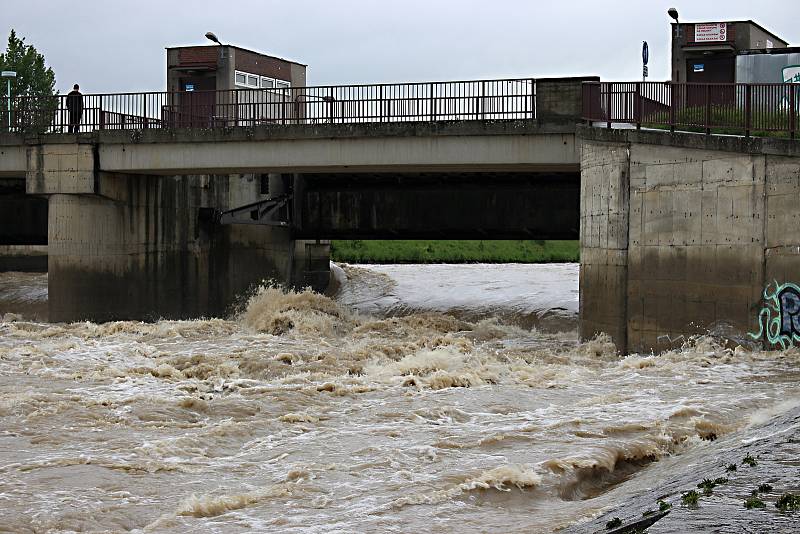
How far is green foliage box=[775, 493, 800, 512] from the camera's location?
8.64 metres

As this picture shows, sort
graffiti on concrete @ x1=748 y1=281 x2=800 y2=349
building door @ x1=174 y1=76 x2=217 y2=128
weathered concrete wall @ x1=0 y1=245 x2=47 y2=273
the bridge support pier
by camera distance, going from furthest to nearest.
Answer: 1. weathered concrete wall @ x1=0 y1=245 x2=47 y2=273
2. building door @ x1=174 y1=76 x2=217 y2=128
3. the bridge support pier
4. graffiti on concrete @ x1=748 y1=281 x2=800 y2=349

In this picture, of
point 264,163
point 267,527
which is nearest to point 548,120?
point 264,163

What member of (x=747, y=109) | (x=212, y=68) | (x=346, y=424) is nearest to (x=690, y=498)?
(x=346, y=424)

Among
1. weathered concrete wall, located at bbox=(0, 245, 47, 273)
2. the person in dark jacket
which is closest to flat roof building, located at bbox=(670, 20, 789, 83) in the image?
the person in dark jacket

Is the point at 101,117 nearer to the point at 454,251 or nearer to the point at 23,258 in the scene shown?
the point at 23,258

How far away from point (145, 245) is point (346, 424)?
67.9ft

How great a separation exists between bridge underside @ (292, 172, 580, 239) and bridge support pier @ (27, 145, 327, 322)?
210 centimetres

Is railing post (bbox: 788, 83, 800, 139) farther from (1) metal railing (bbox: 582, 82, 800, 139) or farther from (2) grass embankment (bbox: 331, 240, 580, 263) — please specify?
(2) grass embankment (bbox: 331, 240, 580, 263)

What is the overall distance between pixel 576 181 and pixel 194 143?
44.3 feet

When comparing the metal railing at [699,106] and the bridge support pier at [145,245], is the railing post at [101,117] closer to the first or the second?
the bridge support pier at [145,245]

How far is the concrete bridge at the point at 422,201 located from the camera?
22531 mm

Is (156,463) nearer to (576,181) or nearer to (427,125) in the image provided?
(427,125)

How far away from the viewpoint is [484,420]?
16.5 metres

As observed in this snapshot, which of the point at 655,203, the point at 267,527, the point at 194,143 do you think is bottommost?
the point at 267,527
